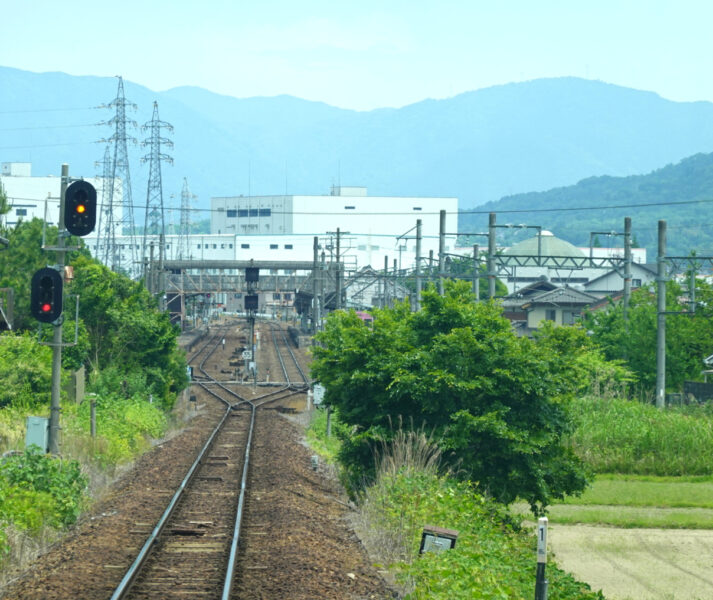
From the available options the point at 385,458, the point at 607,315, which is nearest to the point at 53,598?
the point at 385,458

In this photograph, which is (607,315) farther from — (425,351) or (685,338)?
(425,351)

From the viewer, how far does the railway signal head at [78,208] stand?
14.8 metres

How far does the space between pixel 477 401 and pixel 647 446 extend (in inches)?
540

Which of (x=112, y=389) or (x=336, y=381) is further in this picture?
(x=112, y=389)

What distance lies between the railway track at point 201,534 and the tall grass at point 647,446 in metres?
10.5

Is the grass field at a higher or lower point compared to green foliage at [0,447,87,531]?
lower

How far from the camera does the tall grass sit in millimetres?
28797

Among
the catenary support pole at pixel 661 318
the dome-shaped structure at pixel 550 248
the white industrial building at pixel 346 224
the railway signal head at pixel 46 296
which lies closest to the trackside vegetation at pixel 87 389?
the railway signal head at pixel 46 296

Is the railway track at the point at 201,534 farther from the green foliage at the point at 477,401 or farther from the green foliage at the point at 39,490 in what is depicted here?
the green foliage at the point at 477,401

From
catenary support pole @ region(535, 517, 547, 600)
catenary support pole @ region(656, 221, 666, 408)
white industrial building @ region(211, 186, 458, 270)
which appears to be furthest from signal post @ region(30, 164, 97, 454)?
white industrial building @ region(211, 186, 458, 270)

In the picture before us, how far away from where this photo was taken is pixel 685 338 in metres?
43.2

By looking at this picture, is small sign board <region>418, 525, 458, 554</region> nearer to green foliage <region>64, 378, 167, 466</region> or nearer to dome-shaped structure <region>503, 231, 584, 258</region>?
green foliage <region>64, 378, 167, 466</region>

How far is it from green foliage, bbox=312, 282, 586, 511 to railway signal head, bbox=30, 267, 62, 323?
19.9 feet

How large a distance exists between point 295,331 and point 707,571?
78.5 metres
